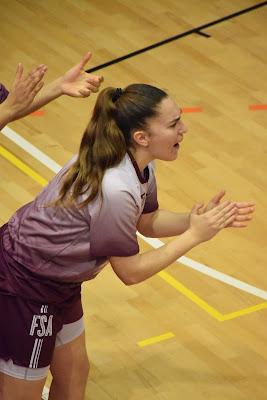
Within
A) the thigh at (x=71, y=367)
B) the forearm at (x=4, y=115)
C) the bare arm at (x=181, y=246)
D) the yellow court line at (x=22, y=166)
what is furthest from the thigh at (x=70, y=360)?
the yellow court line at (x=22, y=166)

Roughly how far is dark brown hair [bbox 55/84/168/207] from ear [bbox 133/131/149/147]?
22 millimetres

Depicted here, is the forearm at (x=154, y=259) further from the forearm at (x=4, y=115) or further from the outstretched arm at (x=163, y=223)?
the forearm at (x=4, y=115)

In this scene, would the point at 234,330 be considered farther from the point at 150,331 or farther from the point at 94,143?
the point at 94,143

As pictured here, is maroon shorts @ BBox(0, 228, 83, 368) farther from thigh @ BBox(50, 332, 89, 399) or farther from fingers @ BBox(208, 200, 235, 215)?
fingers @ BBox(208, 200, 235, 215)

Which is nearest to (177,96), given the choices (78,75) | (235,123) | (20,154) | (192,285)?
(235,123)

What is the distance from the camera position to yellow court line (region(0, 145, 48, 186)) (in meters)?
6.70

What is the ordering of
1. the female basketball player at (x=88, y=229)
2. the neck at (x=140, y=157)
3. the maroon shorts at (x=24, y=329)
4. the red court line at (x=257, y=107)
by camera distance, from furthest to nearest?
the red court line at (x=257, y=107)
the maroon shorts at (x=24, y=329)
the neck at (x=140, y=157)
the female basketball player at (x=88, y=229)

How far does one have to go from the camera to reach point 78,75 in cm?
444

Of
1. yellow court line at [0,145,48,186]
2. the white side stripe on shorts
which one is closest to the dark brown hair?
the white side stripe on shorts

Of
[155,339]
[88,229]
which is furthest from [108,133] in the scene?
[155,339]

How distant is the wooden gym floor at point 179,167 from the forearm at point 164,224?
104cm

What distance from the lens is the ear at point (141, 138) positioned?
3998mm

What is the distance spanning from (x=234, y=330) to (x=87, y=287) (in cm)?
84

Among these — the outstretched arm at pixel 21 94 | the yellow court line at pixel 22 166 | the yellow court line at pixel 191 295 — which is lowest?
the yellow court line at pixel 22 166
